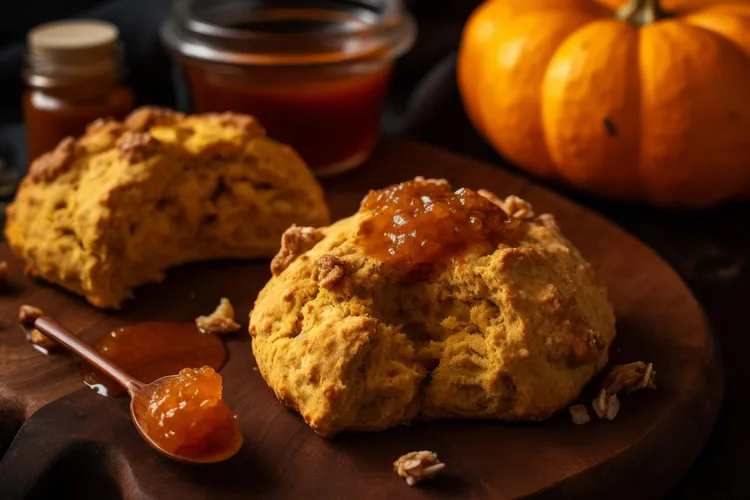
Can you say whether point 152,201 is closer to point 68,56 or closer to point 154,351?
point 154,351

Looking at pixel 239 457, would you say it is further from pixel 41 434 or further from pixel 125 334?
pixel 125 334

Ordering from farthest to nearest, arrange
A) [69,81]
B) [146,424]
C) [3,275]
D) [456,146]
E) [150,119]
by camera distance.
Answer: [456,146] → [69,81] → [150,119] → [3,275] → [146,424]

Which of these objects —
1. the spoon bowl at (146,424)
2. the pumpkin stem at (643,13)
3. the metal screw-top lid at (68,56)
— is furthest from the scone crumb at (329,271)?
the pumpkin stem at (643,13)

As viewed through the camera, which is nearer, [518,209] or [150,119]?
[518,209]

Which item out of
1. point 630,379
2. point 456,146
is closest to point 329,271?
point 630,379

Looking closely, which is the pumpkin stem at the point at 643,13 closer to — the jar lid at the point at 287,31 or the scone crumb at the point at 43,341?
the jar lid at the point at 287,31

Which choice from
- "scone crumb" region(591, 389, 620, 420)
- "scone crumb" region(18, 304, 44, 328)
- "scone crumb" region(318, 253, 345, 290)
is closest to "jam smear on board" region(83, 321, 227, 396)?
"scone crumb" region(18, 304, 44, 328)
